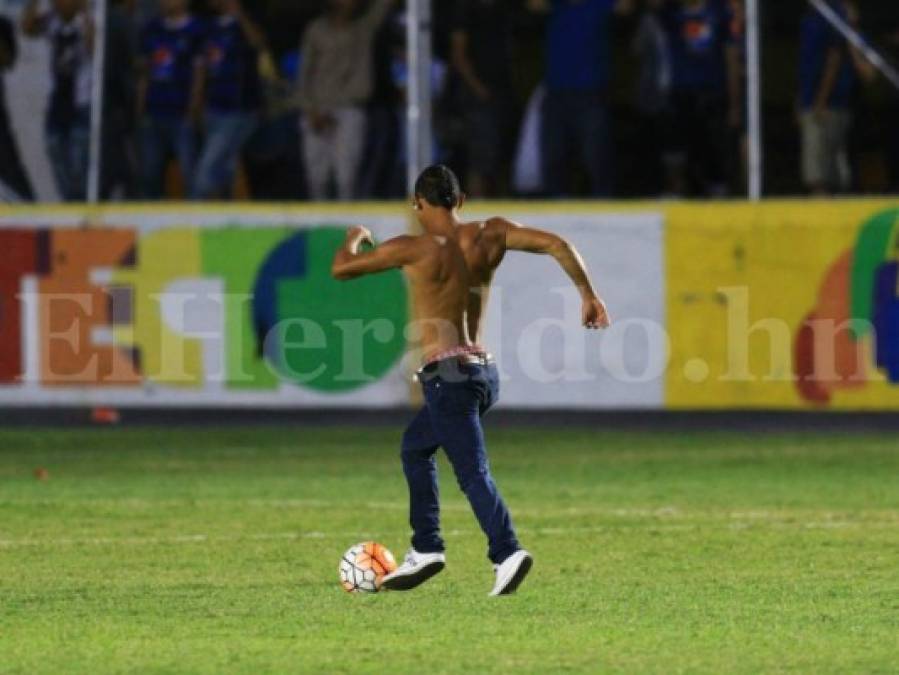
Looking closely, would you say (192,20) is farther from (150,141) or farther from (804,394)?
(804,394)

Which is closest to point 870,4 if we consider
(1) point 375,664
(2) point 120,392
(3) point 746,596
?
(2) point 120,392

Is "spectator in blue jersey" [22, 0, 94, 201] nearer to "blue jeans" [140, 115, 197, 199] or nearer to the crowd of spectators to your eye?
the crowd of spectators

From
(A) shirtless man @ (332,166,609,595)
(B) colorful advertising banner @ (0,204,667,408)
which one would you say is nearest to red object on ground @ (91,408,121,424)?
(B) colorful advertising banner @ (0,204,667,408)

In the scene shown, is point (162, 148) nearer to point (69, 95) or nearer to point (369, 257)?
point (69, 95)

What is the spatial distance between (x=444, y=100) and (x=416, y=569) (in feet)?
34.8

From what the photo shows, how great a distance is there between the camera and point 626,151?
21.5 meters

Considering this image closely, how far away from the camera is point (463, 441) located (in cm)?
1050

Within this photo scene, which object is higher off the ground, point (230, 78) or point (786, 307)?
point (230, 78)

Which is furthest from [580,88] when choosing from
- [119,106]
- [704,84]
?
[119,106]

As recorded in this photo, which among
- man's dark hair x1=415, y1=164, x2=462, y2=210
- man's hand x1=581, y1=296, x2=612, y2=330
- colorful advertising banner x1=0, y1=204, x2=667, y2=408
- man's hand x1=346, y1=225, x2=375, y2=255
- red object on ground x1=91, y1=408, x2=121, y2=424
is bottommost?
red object on ground x1=91, y1=408, x2=121, y2=424

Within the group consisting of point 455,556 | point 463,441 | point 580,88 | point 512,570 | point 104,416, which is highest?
point 580,88

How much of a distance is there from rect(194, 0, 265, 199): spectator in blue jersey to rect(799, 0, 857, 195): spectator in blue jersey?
14.9 ft

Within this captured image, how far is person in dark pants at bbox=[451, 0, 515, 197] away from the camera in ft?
68.0

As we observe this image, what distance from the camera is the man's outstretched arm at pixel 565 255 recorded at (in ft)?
34.0
